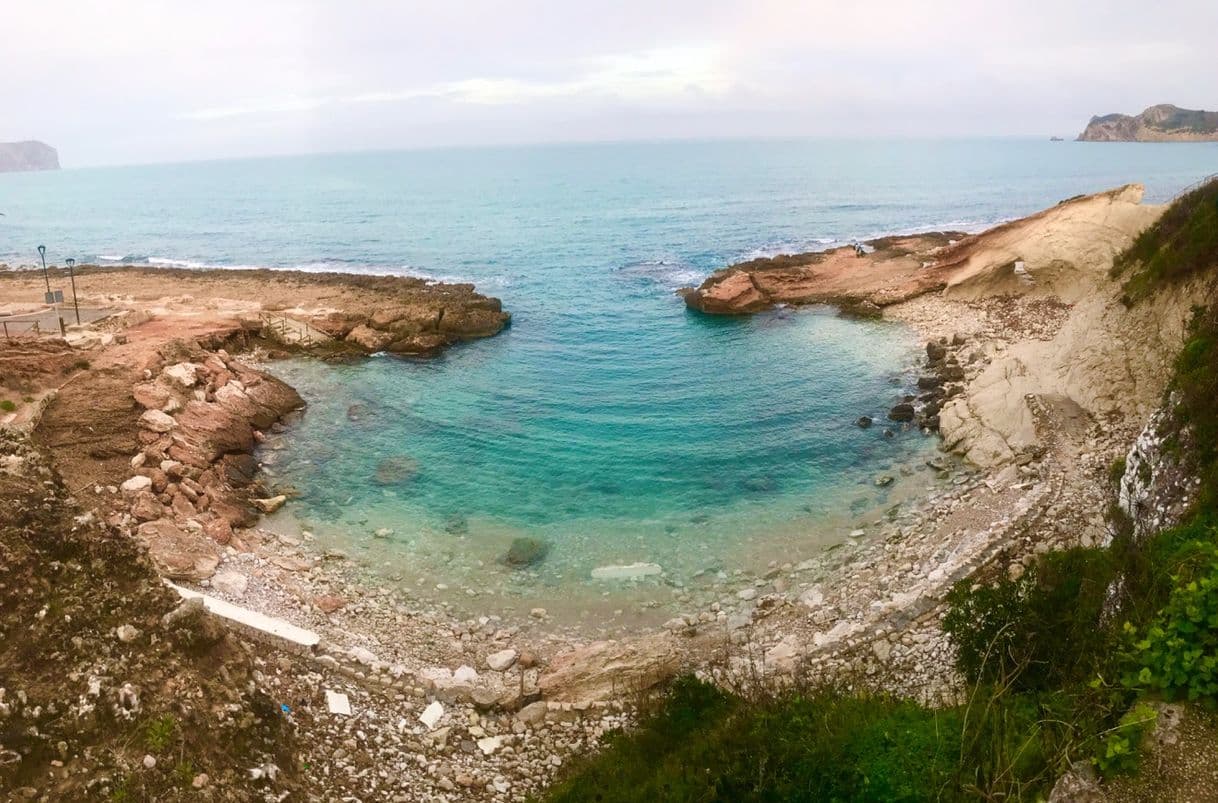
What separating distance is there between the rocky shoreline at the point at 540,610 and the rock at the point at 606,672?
0.06 metres

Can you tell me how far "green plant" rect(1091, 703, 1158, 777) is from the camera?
743 cm

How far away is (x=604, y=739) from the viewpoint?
1307cm

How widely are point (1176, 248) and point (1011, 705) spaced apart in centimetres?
2163

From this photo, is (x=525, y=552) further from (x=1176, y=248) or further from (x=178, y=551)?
(x=1176, y=248)

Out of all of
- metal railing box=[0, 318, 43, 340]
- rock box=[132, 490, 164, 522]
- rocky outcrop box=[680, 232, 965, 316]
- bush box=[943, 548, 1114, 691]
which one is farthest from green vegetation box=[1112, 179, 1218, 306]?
metal railing box=[0, 318, 43, 340]

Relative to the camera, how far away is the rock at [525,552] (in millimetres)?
20308

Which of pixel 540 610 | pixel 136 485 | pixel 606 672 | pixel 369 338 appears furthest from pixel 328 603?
pixel 369 338

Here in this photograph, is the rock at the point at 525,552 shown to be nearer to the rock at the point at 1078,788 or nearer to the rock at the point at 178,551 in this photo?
the rock at the point at 178,551

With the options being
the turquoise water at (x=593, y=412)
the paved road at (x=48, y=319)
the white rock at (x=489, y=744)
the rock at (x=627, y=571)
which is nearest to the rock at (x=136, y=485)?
the turquoise water at (x=593, y=412)

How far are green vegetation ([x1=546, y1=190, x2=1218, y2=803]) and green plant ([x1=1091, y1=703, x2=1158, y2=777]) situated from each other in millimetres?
15

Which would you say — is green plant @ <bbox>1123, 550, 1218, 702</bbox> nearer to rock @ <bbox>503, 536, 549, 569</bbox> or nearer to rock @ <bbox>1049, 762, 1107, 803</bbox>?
rock @ <bbox>1049, 762, 1107, 803</bbox>

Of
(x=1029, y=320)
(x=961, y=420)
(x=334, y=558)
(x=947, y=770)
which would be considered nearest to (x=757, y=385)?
(x=961, y=420)

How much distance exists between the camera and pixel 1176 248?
940 inches

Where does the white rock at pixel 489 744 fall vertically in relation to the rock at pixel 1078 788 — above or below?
below
